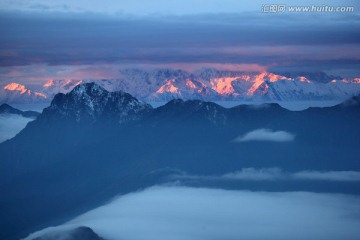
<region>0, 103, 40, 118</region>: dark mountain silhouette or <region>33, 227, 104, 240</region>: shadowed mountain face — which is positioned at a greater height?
<region>0, 103, 40, 118</region>: dark mountain silhouette

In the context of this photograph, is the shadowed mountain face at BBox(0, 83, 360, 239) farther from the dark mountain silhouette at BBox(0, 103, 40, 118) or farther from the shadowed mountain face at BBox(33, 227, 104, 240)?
the shadowed mountain face at BBox(33, 227, 104, 240)

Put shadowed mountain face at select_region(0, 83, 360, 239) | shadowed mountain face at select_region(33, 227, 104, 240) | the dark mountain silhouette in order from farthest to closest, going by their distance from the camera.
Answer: shadowed mountain face at select_region(0, 83, 360, 239)
the dark mountain silhouette
shadowed mountain face at select_region(33, 227, 104, 240)

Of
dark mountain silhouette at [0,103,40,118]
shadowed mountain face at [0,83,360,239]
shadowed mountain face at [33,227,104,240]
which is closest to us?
shadowed mountain face at [33,227,104,240]

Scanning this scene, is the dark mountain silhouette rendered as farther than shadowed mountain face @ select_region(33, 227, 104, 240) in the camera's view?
Yes

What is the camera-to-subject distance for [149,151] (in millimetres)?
22469

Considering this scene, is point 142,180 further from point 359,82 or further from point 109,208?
point 359,82

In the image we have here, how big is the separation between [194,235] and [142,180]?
11.6 ft

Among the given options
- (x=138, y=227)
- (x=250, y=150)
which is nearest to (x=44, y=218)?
(x=138, y=227)

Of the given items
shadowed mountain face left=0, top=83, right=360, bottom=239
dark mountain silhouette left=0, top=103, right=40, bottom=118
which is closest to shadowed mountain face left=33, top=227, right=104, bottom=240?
shadowed mountain face left=0, top=83, right=360, bottom=239

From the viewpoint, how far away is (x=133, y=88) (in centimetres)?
2195

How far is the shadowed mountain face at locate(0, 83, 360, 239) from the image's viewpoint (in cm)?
2003

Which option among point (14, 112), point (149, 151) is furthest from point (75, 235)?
point (149, 151)

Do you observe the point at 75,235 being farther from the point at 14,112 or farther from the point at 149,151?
the point at 149,151

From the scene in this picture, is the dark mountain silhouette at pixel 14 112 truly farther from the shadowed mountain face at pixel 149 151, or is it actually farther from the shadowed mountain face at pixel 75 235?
the shadowed mountain face at pixel 75 235
